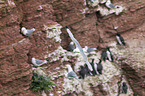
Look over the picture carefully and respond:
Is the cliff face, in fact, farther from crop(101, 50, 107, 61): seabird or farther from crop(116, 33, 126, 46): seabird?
crop(101, 50, 107, 61): seabird

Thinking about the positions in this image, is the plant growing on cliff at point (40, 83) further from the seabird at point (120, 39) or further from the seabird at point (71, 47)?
the seabird at point (120, 39)

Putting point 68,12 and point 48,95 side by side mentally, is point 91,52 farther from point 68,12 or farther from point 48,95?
point 48,95

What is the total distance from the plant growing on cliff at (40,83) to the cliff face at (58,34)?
166mm

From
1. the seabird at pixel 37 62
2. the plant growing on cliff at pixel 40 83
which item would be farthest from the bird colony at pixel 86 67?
the plant growing on cliff at pixel 40 83

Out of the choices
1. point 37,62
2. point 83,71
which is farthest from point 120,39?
point 37,62

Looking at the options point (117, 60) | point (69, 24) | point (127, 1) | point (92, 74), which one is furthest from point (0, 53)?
point (127, 1)

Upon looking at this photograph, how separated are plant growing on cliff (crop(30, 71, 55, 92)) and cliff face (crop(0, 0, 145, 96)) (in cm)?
17

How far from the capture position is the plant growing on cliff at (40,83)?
191 inches

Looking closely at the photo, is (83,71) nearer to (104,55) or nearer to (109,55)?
(104,55)

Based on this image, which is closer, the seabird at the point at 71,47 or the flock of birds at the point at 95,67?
the flock of birds at the point at 95,67

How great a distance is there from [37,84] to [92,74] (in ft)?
8.57

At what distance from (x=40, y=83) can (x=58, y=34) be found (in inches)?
62.5

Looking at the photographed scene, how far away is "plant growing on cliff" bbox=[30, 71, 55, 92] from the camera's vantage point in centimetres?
486

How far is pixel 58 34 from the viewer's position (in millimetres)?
5586
